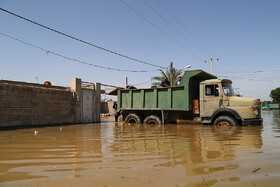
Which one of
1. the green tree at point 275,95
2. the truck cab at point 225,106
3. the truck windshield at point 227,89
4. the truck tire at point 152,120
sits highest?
the green tree at point 275,95

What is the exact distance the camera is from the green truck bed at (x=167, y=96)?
9617 mm

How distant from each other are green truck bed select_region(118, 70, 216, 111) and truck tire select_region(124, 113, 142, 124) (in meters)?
0.42

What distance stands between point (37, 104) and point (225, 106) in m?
10.4

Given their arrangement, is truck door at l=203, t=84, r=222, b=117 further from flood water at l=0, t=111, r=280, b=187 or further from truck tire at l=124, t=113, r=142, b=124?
flood water at l=0, t=111, r=280, b=187

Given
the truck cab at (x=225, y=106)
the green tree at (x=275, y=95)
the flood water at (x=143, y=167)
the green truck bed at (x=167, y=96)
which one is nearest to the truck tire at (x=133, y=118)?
the green truck bed at (x=167, y=96)

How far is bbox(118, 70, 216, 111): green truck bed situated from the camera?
962cm

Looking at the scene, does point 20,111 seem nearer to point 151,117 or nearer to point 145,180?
point 151,117

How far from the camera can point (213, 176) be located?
7.30 ft

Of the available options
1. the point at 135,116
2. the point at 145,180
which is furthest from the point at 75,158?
the point at 135,116

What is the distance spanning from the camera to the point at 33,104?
11.3 metres

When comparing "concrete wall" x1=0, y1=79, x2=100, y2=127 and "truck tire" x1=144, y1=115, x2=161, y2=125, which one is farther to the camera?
"truck tire" x1=144, y1=115, x2=161, y2=125

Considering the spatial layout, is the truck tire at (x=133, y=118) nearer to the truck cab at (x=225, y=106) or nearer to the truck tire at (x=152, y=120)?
the truck tire at (x=152, y=120)

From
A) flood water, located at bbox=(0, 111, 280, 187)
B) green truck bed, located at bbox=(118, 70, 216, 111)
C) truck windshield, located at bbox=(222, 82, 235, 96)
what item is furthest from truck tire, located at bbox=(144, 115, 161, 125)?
flood water, located at bbox=(0, 111, 280, 187)

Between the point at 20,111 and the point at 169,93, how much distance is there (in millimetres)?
8259
